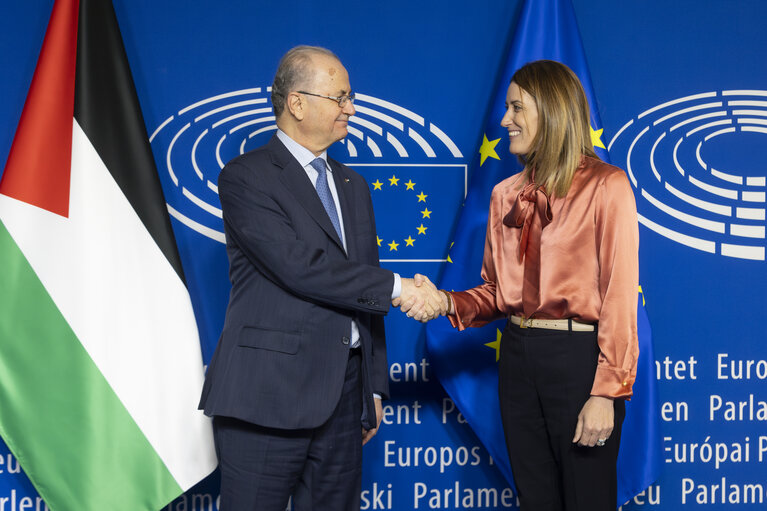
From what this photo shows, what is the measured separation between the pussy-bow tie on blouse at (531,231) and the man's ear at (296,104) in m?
0.65

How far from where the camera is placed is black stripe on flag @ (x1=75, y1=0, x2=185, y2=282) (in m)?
2.34

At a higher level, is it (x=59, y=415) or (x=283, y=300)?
(x=283, y=300)

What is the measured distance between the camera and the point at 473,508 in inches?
111

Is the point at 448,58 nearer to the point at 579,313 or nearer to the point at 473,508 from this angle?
the point at 579,313

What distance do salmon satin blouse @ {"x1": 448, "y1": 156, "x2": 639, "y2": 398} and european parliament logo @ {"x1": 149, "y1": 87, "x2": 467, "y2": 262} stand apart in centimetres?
76

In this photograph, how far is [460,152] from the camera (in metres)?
2.77

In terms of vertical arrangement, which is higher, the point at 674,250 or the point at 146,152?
the point at 146,152

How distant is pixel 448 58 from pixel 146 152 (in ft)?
3.93

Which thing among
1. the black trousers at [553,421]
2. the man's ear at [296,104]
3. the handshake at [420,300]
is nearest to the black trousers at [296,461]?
the handshake at [420,300]

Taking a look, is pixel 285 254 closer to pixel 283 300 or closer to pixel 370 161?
pixel 283 300

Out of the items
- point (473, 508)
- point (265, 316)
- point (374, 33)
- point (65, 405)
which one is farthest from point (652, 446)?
point (65, 405)

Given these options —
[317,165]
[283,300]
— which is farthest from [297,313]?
[317,165]

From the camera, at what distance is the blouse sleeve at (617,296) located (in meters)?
1.75

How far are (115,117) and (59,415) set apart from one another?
101cm
